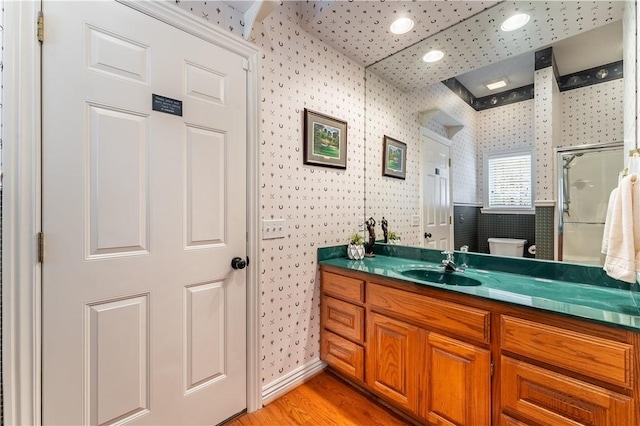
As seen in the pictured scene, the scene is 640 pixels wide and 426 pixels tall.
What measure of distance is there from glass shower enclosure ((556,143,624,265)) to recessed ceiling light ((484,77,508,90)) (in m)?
0.56

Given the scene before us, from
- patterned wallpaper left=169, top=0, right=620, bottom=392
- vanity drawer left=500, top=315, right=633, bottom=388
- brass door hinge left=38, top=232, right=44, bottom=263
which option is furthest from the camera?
patterned wallpaper left=169, top=0, right=620, bottom=392

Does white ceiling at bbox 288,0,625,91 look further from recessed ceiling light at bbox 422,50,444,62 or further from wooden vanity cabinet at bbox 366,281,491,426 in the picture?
wooden vanity cabinet at bbox 366,281,491,426

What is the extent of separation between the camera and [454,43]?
1.82 metres

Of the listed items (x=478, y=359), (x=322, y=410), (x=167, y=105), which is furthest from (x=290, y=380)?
(x=167, y=105)

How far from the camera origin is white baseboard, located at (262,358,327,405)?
1.68m

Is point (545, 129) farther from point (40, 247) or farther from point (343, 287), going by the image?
point (40, 247)

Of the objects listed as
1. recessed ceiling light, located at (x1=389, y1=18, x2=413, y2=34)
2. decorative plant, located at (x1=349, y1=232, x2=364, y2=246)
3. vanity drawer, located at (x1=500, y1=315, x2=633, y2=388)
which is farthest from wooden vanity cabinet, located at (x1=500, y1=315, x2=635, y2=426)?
recessed ceiling light, located at (x1=389, y1=18, x2=413, y2=34)

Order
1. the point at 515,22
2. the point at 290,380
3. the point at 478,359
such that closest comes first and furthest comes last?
the point at 478,359 < the point at 515,22 < the point at 290,380

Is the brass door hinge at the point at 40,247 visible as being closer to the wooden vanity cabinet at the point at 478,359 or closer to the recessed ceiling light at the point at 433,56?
the wooden vanity cabinet at the point at 478,359

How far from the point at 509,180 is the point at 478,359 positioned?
1.08m

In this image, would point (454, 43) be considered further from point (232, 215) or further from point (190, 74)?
point (232, 215)

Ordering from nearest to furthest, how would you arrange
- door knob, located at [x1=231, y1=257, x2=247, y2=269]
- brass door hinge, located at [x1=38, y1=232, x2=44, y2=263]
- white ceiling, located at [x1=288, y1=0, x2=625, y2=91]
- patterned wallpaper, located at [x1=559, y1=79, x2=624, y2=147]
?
brass door hinge, located at [x1=38, y1=232, x2=44, y2=263]
patterned wallpaper, located at [x1=559, y1=79, x2=624, y2=147]
white ceiling, located at [x1=288, y1=0, x2=625, y2=91]
door knob, located at [x1=231, y1=257, x2=247, y2=269]

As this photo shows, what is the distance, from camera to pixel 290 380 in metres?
1.81

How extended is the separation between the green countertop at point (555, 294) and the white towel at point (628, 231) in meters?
0.16
